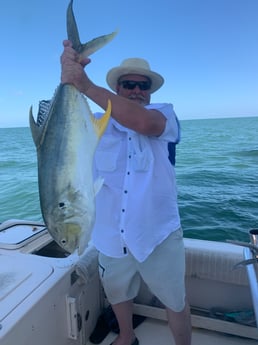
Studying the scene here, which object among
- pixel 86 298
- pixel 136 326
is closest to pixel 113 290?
pixel 86 298

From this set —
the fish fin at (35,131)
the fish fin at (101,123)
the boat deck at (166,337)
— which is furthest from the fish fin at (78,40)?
the boat deck at (166,337)

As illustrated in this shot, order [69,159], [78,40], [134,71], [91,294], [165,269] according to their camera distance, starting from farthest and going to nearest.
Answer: [91,294]
[134,71]
[165,269]
[78,40]
[69,159]

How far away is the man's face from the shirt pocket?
291 millimetres

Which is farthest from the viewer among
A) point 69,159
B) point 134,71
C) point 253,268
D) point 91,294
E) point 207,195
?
point 207,195

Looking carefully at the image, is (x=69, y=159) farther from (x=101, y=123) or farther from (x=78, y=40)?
(x=78, y=40)

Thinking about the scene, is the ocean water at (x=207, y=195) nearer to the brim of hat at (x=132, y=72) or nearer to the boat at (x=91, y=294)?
the boat at (x=91, y=294)

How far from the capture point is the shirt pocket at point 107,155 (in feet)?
5.96

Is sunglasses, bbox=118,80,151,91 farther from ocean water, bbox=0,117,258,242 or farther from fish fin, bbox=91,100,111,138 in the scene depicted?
ocean water, bbox=0,117,258,242

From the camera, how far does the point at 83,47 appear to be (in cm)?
136

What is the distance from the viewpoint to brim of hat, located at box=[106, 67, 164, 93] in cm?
190

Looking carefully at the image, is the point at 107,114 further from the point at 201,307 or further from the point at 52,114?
the point at 201,307

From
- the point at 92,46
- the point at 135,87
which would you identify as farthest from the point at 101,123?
the point at 135,87

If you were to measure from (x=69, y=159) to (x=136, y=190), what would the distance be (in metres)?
0.59

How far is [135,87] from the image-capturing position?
6.29 ft
